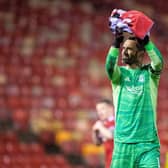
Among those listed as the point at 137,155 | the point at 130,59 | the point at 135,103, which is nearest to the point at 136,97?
the point at 135,103

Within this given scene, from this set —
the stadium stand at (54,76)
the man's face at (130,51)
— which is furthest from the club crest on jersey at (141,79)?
the stadium stand at (54,76)

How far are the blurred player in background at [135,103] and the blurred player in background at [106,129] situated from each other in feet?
3.81

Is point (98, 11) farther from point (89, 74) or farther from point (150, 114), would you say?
point (150, 114)

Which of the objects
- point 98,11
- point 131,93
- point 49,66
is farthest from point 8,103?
point 131,93

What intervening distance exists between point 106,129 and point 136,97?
132 centimetres

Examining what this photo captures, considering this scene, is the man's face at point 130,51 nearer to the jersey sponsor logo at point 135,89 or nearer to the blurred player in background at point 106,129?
the jersey sponsor logo at point 135,89

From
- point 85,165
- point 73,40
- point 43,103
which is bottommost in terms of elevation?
point 85,165

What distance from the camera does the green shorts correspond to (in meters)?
3.74

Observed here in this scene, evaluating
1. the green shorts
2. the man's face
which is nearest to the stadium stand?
the green shorts

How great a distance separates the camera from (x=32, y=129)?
7684 millimetres

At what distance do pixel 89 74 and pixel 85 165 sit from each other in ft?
4.81

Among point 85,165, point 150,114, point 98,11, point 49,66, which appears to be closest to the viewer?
point 150,114

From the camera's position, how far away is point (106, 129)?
16.7 feet

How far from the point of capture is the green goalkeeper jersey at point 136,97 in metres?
3.77
